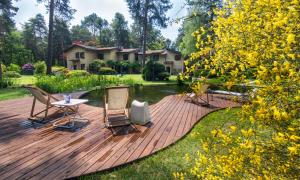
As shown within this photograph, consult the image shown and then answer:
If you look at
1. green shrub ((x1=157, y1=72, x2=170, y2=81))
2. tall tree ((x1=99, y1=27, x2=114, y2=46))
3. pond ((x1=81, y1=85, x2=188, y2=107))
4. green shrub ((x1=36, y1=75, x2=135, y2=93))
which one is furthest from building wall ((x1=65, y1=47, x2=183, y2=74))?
pond ((x1=81, y1=85, x2=188, y2=107))

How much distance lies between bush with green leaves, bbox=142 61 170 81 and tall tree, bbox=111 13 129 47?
3831cm

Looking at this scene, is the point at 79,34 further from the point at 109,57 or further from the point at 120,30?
the point at 109,57

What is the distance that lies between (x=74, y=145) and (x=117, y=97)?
1763 mm

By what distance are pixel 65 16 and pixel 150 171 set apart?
1002 inches

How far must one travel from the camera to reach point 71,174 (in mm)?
3221

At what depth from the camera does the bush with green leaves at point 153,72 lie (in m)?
23.0

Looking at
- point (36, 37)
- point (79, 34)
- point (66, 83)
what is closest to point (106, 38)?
point (79, 34)

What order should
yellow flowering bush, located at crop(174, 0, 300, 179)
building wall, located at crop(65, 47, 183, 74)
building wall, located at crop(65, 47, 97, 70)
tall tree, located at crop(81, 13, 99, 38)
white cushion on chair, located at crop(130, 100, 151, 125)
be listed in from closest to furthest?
yellow flowering bush, located at crop(174, 0, 300, 179) < white cushion on chair, located at crop(130, 100, 151, 125) < building wall, located at crop(65, 47, 183, 74) < building wall, located at crop(65, 47, 97, 70) < tall tree, located at crop(81, 13, 99, 38)

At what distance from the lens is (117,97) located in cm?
565

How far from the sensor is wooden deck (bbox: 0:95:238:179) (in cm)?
338

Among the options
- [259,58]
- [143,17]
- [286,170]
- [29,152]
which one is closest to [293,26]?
[259,58]

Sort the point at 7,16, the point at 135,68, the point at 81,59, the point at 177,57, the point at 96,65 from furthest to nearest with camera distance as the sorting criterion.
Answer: the point at 81,59 < the point at 177,57 < the point at 135,68 < the point at 96,65 < the point at 7,16

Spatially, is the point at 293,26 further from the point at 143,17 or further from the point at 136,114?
the point at 143,17

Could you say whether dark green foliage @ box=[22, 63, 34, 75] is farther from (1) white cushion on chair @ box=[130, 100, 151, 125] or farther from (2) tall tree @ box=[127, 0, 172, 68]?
(1) white cushion on chair @ box=[130, 100, 151, 125]
